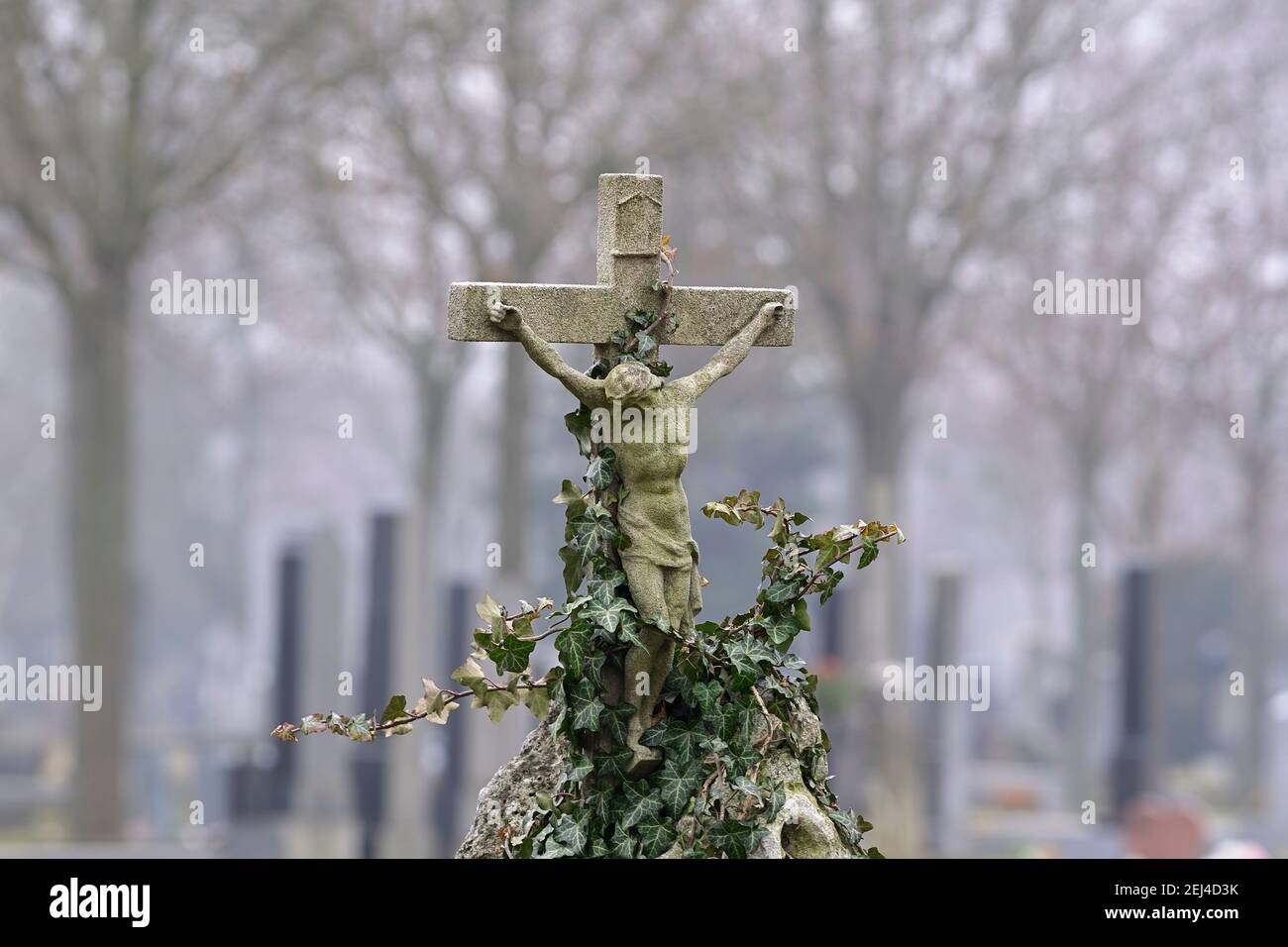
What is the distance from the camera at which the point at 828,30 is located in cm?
1672

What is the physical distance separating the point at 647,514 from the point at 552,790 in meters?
0.87

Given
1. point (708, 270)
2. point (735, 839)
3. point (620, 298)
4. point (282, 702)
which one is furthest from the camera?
point (708, 270)

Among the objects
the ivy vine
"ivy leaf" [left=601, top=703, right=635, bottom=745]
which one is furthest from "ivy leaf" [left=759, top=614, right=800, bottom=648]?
"ivy leaf" [left=601, top=703, right=635, bottom=745]

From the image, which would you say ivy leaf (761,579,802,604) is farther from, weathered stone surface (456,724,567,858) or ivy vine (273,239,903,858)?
weathered stone surface (456,724,567,858)

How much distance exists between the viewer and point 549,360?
4.73 meters

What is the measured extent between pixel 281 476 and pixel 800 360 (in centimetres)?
1685

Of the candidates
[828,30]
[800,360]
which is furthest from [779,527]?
[800,360]

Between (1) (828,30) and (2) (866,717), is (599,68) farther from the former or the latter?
(2) (866,717)

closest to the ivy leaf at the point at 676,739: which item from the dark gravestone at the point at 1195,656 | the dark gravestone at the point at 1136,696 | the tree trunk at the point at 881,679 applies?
the tree trunk at the point at 881,679

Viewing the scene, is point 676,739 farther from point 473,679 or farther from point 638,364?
point 638,364

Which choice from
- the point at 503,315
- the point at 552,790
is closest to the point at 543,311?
the point at 503,315

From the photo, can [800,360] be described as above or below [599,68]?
below

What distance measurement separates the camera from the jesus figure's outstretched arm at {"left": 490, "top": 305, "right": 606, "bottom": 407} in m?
4.71
